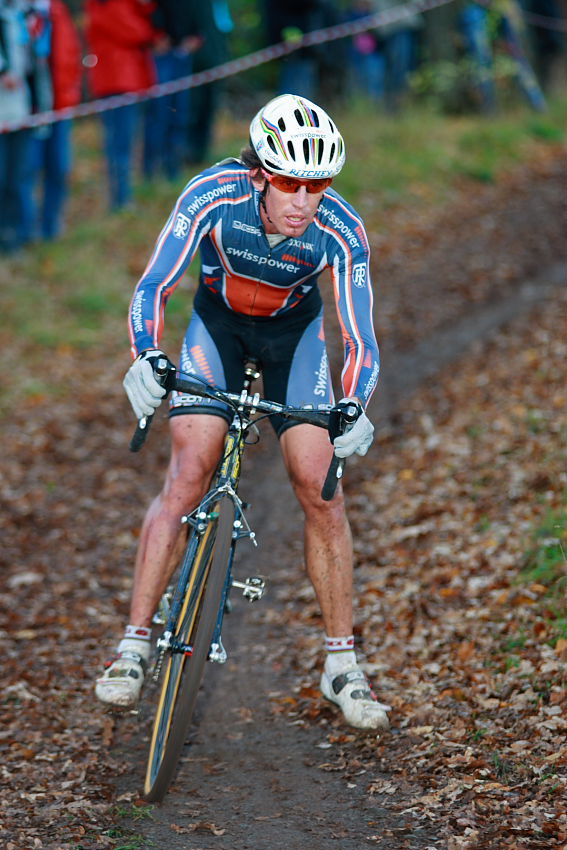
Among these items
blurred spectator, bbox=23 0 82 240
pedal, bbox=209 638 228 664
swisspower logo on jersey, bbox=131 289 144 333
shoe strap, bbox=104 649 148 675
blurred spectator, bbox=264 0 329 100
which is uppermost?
blurred spectator, bbox=264 0 329 100

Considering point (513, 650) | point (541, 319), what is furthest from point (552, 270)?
point (513, 650)

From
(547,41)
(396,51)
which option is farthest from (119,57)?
(547,41)

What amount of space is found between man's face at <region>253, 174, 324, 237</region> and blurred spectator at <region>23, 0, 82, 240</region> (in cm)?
746

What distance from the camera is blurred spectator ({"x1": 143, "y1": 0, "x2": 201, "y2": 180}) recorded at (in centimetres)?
1241

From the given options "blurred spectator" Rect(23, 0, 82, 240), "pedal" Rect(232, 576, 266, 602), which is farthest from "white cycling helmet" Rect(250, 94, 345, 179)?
"blurred spectator" Rect(23, 0, 82, 240)

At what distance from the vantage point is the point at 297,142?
14.8 ft

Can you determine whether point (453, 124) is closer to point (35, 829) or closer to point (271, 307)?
point (271, 307)

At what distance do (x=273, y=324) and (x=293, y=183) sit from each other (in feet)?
2.68

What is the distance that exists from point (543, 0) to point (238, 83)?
19.7ft

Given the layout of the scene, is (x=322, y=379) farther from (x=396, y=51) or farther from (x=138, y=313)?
(x=396, y=51)

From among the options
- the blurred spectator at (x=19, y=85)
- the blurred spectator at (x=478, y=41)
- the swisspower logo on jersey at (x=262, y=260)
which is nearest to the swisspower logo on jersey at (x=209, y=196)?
the swisspower logo on jersey at (x=262, y=260)

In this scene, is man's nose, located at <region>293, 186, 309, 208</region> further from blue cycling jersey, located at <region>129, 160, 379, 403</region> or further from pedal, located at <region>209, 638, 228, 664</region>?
pedal, located at <region>209, 638, 228, 664</region>

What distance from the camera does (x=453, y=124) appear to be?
17.0 meters

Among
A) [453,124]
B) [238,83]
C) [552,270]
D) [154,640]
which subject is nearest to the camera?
[154,640]
